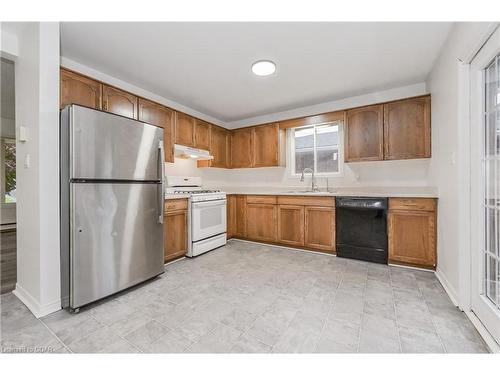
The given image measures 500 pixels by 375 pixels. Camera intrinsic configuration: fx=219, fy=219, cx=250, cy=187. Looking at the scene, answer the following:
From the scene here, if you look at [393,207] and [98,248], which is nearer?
[98,248]

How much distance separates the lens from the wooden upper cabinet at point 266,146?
12.9ft

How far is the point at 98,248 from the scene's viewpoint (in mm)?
1853

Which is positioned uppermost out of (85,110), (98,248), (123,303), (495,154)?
(85,110)

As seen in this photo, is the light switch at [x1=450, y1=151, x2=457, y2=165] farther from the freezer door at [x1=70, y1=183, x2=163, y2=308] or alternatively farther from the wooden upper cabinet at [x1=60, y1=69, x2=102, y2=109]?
the wooden upper cabinet at [x1=60, y1=69, x2=102, y2=109]

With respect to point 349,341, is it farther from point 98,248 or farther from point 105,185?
point 105,185

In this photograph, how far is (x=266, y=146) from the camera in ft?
13.2

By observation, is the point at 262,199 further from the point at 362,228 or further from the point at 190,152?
the point at 362,228

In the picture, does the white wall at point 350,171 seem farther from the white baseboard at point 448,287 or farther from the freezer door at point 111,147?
the freezer door at point 111,147

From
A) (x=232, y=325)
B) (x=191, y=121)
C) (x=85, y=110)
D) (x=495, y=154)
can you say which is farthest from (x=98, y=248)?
(x=495, y=154)

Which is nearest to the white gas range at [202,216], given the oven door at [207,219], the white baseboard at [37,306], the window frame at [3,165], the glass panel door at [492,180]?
the oven door at [207,219]

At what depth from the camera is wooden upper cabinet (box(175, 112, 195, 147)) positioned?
342cm

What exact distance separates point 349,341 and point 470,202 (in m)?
1.40

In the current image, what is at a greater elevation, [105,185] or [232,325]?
[105,185]

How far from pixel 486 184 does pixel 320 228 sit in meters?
1.89
